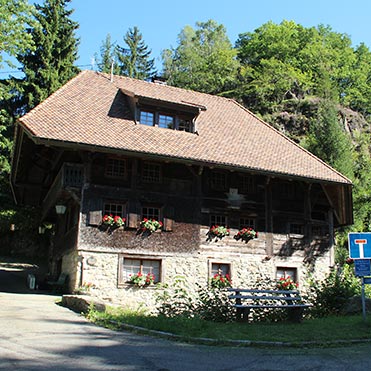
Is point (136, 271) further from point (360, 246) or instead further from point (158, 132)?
point (360, 246)

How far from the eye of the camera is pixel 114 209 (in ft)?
60.1

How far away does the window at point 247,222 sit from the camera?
20.5 meters

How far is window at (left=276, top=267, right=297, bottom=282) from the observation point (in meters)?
20.6

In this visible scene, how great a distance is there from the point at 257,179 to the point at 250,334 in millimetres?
11607

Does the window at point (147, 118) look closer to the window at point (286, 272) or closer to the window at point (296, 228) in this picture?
the window at point (296, 228)

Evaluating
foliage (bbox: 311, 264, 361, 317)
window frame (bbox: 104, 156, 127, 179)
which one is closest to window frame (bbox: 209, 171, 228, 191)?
window frame (bbox: 104, 156, 127, 179)

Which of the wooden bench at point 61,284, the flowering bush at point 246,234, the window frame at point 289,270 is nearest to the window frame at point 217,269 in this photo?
the flowering bush at point 246,234

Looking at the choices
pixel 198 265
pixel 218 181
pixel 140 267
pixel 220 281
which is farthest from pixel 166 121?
pixel 220 281

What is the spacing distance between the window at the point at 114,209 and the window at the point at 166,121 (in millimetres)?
4181

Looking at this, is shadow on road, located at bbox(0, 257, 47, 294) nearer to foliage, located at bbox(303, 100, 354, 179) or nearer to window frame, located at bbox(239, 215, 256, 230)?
window frame, located at bbox(239, 215, 256, 230)

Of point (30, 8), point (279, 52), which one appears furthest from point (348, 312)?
point (279, 52)

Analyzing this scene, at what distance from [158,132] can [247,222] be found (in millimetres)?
5399

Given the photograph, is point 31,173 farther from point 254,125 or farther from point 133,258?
point 254,125

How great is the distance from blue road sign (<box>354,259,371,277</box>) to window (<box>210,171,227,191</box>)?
9.26 m
